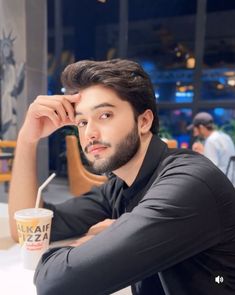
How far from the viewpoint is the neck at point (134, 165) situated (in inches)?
39.0

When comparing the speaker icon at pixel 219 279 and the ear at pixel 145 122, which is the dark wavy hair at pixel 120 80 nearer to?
the ear at pixel 145 122

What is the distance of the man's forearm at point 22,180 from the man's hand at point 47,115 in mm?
40

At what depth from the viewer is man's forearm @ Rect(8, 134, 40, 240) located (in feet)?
3.89

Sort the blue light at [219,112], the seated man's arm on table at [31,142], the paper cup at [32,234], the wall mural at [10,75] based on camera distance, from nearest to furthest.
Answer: the paper cup at [32,234] → the seated man's arm on table at [31,142] → the wall mural at [10,75] → the blue light at [219,112]

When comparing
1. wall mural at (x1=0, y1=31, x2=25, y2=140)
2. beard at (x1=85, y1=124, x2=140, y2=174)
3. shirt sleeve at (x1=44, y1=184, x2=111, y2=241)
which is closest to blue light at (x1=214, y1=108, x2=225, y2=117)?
wall mural at (x1=0, y1=31, x2=25, y2=140)

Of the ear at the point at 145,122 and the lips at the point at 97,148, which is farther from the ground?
the ear at the point at 145,122

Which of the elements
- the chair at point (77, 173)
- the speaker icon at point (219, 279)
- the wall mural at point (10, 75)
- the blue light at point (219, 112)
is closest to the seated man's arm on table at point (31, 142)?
the speaker icon at point (219, 279)

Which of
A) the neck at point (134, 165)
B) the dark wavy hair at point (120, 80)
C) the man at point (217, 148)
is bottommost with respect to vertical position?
the man at point (217, 148)

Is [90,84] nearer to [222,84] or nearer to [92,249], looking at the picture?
[92,249]

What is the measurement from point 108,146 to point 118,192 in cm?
26

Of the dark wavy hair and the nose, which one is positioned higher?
the dark wavy hair

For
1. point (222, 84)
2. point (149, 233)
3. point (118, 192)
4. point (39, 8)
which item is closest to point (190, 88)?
point (222, 84)

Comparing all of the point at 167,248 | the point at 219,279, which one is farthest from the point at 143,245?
the point at 219,279

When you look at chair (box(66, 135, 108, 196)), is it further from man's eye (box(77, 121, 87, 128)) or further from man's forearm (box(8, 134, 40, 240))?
man's eye (box(77, 121, 87, 128))
